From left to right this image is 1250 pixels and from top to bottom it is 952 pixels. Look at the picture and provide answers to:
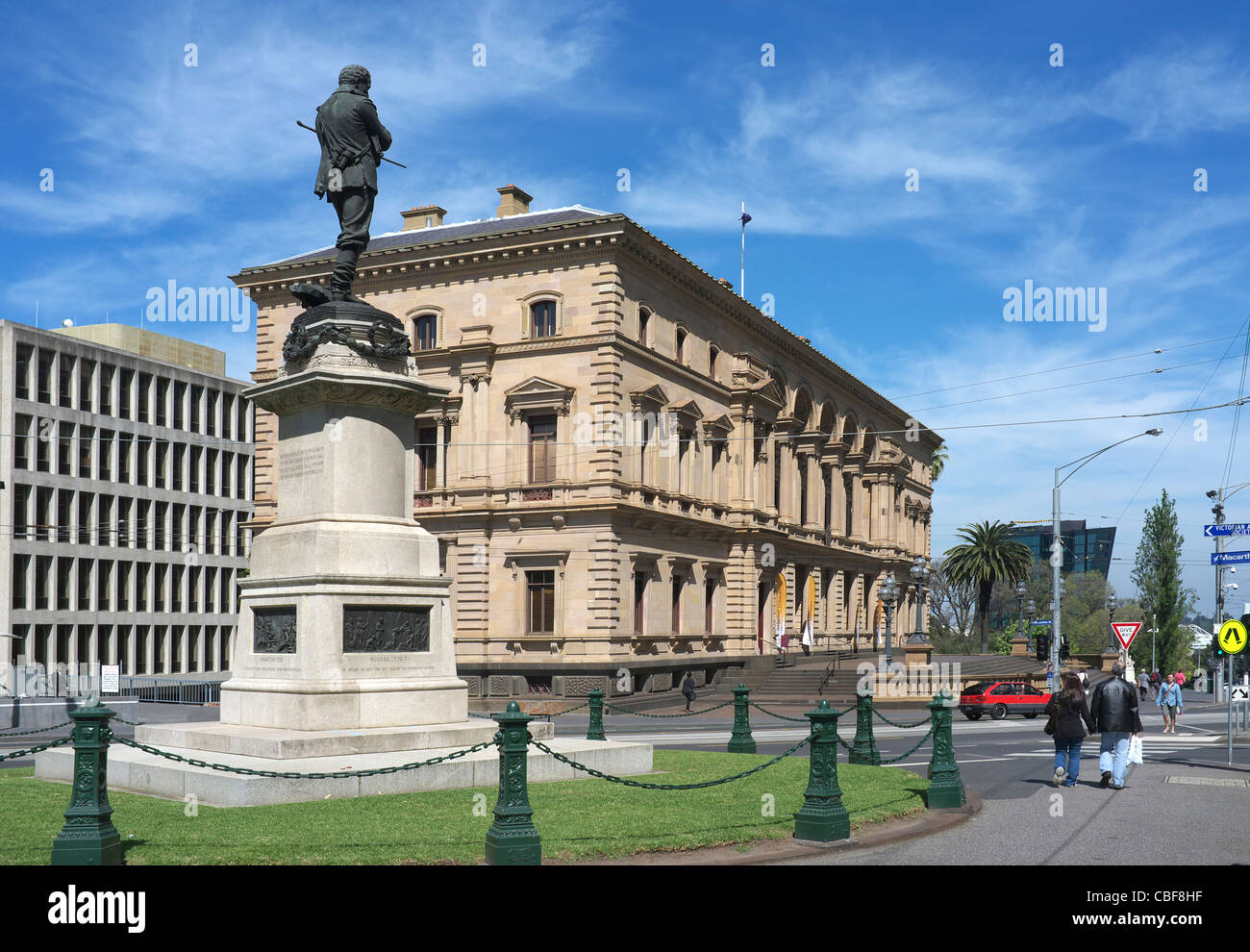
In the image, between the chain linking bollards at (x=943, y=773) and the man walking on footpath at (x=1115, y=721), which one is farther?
the man walking on footpath at (x=1115, y=721)

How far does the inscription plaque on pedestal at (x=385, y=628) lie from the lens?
49.3 ft

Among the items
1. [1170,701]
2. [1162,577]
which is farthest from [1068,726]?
[1162,577]

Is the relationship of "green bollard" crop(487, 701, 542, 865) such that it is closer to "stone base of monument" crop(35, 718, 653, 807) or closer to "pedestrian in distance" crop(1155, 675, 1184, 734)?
"stone base of monument" crop(35, 718, 653, 807)

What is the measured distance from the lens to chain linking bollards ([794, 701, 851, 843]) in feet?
39.4

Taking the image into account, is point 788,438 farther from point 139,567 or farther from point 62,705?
point 139,567

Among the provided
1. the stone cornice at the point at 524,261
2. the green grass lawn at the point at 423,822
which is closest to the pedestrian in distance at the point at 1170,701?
the green grass lawn at the point at 423,822

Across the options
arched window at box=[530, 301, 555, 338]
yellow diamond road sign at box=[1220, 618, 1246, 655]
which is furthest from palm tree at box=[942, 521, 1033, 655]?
yellow diamond road sign at box=[1220, 618, 1246, 655]

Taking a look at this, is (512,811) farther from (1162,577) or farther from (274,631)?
(1162,577)

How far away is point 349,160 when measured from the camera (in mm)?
A: 16641

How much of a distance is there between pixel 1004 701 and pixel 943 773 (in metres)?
29.3

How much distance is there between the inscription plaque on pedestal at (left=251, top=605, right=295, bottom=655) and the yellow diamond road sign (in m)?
17.5

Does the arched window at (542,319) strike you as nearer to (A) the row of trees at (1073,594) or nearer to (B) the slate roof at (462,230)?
(B) the slate roof at (462,230)

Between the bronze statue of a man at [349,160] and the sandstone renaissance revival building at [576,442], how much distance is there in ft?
86.8
